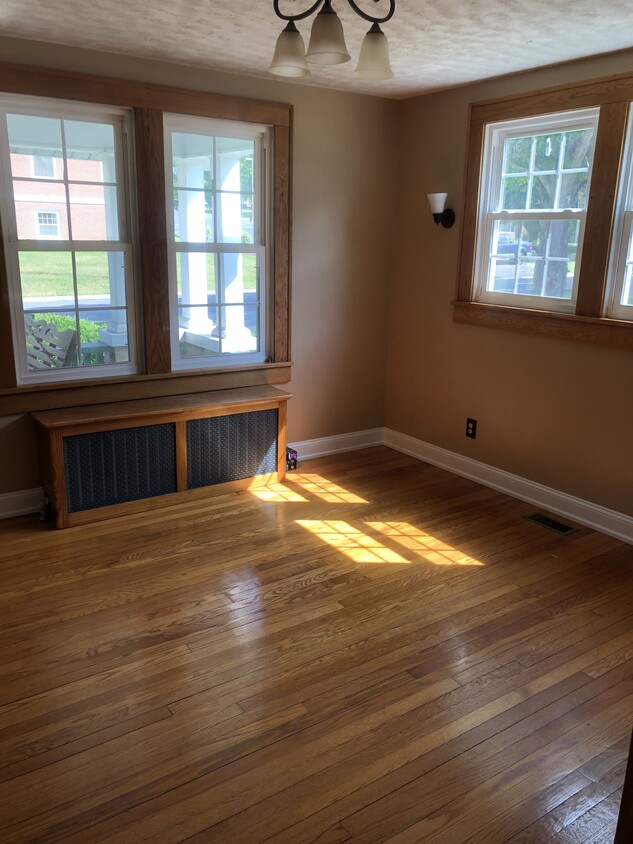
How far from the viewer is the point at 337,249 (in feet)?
15.3

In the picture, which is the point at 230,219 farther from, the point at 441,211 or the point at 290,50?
the point at 290,50

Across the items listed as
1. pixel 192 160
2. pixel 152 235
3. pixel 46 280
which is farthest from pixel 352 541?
pixel 192 160

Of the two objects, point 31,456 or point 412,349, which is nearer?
point 31,456

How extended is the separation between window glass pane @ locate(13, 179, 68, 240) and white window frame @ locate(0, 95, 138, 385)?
0.03 meters

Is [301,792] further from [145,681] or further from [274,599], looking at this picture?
[274,599]

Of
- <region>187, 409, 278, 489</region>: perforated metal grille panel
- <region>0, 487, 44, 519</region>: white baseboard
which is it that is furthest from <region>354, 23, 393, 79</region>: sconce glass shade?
<region>0, 487, 44, 519</region>: white baseboard

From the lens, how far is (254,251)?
14.2ft

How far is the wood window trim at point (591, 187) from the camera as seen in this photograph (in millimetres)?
3371

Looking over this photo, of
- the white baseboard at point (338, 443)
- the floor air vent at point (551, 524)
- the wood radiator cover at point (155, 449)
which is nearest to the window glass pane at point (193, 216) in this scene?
the wood radiator cover at point (155, 449)

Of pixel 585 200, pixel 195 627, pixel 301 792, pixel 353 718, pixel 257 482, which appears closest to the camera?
pixel 301 792

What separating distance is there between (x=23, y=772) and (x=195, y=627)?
2.81 ft

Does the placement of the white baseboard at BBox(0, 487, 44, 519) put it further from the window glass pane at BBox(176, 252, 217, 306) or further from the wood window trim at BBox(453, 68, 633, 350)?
the wood window trim at BBox(453, 68, 633, 350)

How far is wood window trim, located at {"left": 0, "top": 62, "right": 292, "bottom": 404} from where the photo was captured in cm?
350

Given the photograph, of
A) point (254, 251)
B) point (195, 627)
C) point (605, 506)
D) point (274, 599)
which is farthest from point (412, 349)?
point (195, 627)
